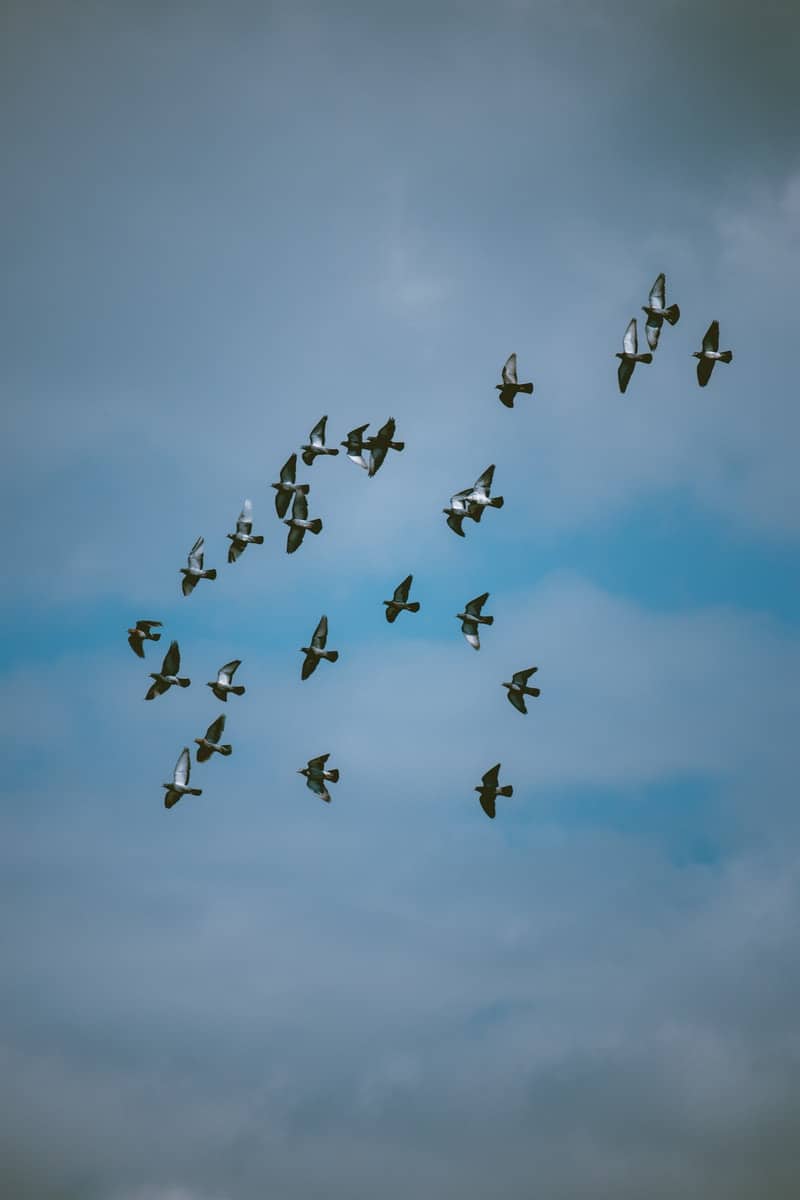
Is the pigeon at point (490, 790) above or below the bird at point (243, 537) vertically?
below

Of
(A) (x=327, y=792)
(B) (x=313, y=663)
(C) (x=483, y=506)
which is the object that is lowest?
(A) (x=327, y=792)

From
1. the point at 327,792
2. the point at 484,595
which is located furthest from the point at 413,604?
the point at 327,792

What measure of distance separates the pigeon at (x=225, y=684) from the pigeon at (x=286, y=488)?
772 centimetres

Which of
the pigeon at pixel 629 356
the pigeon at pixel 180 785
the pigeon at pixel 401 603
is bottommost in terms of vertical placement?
the pigeon at pixel 180 785

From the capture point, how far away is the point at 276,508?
266 feet

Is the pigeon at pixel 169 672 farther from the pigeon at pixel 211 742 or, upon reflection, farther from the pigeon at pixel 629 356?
the pigeon at pixel 629 356

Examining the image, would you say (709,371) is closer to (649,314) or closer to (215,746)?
(649,314)

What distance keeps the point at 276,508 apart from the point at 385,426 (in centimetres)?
641

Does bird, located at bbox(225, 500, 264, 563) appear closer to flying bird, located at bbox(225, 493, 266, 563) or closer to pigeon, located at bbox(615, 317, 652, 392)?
flying bird, located at bbox(225, 493, 266, 563)

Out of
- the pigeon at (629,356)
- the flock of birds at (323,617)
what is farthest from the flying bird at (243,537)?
the pigeon at (629,356)

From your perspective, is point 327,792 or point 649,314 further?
point 327,792

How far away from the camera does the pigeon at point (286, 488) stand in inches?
3196

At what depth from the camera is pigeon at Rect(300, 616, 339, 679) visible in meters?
83.0

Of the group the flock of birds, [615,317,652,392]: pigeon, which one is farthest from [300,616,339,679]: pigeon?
[615,317,652,392]: pigeon
